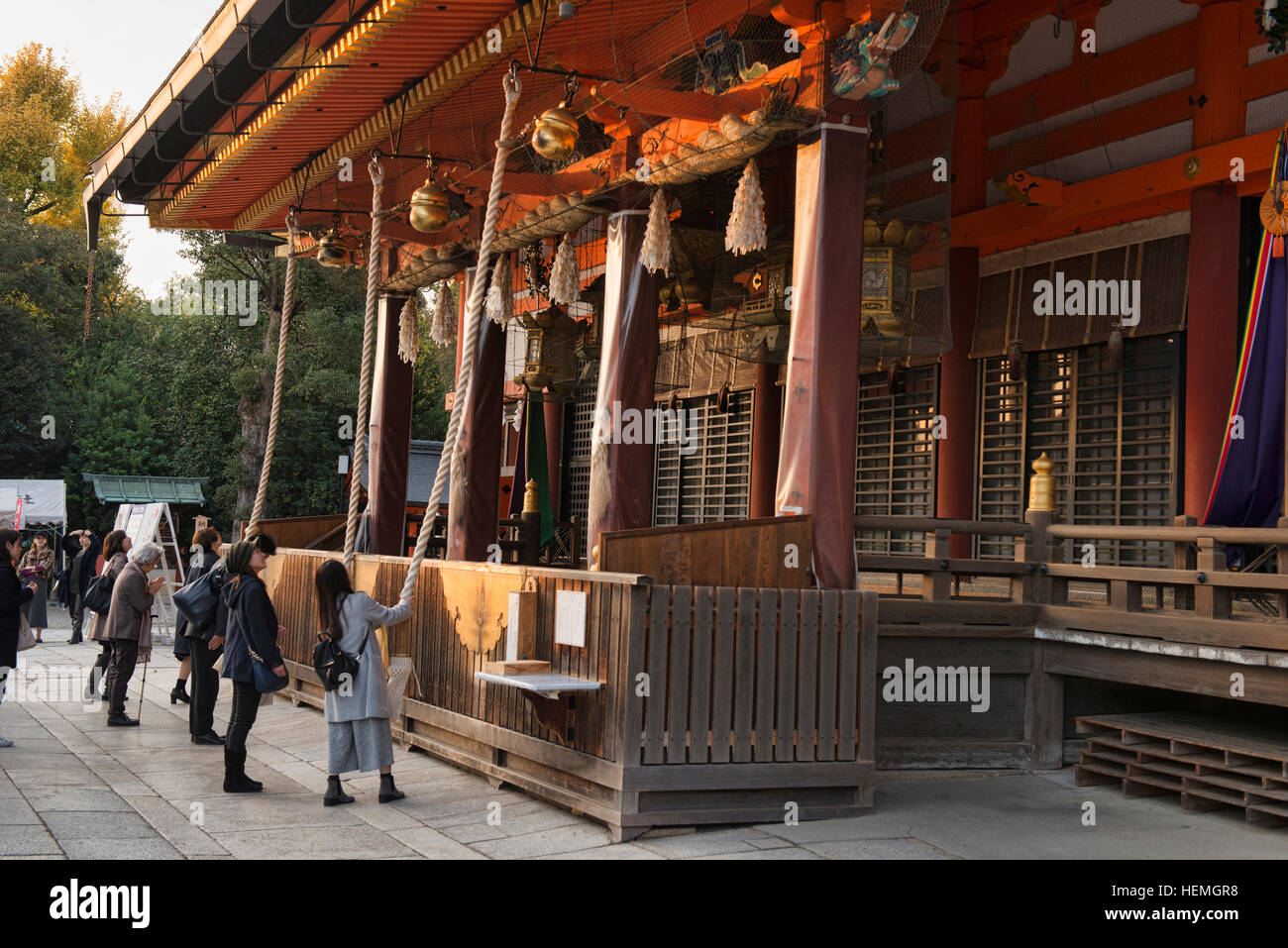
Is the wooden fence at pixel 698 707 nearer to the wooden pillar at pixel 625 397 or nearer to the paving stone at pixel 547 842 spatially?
the paving stone at pixel 547 842

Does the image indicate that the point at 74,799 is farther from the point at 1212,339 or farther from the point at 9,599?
the point at 1212,339

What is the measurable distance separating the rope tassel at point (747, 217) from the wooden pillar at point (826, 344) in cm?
39

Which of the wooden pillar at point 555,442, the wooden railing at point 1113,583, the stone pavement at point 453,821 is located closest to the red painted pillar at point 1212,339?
the wooden railing at point 1113,583

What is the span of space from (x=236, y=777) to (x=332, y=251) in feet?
26.6

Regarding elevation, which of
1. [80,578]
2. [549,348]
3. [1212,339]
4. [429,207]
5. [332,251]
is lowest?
[80,578]

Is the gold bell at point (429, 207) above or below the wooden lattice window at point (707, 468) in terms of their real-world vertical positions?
above

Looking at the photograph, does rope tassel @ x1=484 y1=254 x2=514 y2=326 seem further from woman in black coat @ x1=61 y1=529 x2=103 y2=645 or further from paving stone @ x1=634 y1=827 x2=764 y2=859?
woman in black coat @ x1=61 y1=529 x2=103 y2=645

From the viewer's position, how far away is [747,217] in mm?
9070

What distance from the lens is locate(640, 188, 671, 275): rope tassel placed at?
32.5ft

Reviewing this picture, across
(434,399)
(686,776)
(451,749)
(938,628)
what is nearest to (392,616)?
(451,749)

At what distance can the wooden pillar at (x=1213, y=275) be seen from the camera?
35.0 ft

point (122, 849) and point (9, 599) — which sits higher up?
point (9, 599)

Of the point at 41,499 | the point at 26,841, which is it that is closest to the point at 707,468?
the point at 26,841

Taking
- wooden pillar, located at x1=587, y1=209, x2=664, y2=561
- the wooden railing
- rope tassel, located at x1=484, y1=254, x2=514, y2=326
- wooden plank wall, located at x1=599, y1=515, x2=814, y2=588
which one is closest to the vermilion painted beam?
the wooden railing
